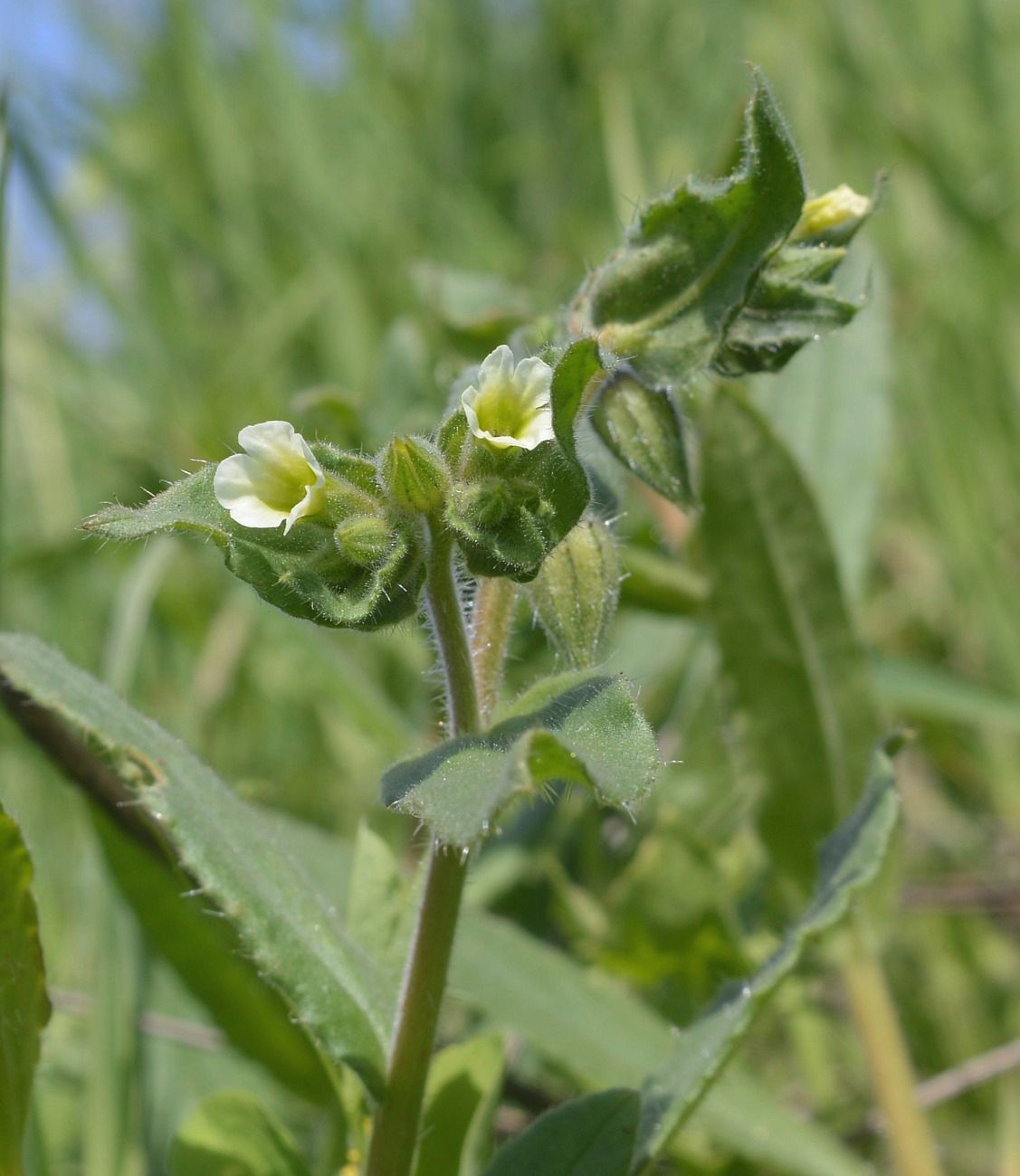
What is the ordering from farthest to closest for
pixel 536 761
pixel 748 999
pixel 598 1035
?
pixel 598 1035 < pixel 748 999 < pixel 536 761

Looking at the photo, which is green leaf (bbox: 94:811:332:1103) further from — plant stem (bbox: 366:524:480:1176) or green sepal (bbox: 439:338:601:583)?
green sepal (bbox: 439:338:601:583)

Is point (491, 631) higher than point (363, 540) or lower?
lower

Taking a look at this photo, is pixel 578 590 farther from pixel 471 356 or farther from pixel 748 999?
pixel 471 356

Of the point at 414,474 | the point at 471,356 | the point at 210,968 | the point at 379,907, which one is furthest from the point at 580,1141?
the point at 471,356

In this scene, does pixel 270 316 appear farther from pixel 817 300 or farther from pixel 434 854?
pixel 434 854

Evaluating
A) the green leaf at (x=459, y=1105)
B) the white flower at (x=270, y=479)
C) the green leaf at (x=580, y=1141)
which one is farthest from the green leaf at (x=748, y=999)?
the white flower at (x=270, y=479)

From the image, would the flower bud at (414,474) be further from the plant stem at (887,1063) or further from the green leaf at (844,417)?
the green leaf at (844,417)

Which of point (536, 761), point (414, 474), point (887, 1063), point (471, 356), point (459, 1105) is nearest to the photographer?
point (536, 761)

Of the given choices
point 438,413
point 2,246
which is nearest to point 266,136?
point 438,413

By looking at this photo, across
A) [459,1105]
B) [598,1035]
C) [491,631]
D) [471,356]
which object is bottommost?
[598,1035]
